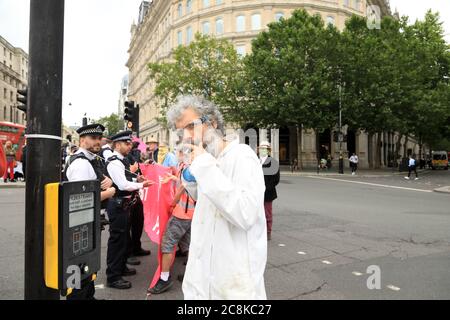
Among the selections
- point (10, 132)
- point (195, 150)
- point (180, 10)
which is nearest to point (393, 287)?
point (195, 150)

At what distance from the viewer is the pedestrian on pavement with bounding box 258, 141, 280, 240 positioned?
6859 mm

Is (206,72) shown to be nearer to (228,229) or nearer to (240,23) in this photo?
(240,23)

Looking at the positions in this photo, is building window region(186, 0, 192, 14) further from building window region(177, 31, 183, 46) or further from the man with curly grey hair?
the man with curly grey hair

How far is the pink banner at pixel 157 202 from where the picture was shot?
4.37 meters

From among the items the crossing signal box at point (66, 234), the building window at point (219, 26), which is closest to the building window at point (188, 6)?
the building window at point (219, 26)

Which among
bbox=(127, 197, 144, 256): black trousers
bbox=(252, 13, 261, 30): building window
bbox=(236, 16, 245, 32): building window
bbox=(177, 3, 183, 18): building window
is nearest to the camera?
bbox=(127, 197, 144, 256): black trousers

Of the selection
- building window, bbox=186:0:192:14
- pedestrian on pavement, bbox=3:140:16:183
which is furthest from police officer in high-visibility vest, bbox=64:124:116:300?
building window, bbox=186:0:192:14

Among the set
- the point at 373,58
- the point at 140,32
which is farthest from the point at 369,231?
the point at 140,32

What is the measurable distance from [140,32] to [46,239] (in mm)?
80351

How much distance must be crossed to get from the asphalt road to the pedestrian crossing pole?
2339 millimetres

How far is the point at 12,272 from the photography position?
4711 millimetres

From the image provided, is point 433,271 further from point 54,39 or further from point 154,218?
point 54,39

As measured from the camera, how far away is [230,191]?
1692 mm

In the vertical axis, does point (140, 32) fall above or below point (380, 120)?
above
